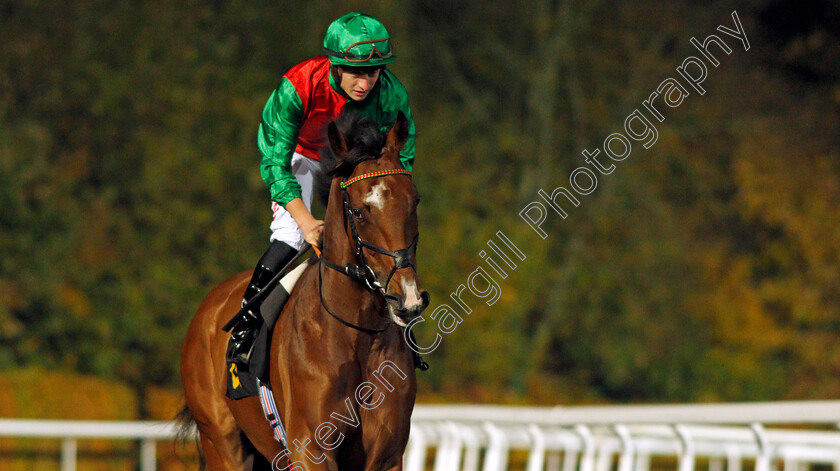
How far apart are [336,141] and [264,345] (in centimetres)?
95

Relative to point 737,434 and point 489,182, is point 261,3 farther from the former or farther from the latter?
point 737,434

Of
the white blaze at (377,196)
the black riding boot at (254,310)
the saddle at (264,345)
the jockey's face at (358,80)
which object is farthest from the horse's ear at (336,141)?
the black riding boot at (254,310)

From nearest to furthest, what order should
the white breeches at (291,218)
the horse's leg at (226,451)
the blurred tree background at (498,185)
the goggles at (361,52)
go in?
the goggles at (361,52)
the white breeches at (291,218)
the horse's leg at (226,451)
the blurred tree background at (498,185)

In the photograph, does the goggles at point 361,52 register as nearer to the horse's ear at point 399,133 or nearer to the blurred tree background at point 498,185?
the horse's ear at point 399,133

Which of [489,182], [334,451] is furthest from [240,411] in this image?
[489,182]

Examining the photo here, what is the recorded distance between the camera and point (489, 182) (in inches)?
822

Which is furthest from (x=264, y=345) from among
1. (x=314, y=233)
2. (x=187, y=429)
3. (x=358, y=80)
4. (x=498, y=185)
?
(x=498, y=185)

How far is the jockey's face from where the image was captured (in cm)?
423

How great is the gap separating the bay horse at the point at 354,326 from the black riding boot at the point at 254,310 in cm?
22

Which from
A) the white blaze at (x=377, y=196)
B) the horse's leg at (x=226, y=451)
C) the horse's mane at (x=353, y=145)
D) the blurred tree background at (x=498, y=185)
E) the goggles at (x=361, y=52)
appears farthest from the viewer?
the blurred tree background at (x=498, y=185)

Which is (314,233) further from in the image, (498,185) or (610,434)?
(498,185)

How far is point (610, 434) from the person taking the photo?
6680 millimetres

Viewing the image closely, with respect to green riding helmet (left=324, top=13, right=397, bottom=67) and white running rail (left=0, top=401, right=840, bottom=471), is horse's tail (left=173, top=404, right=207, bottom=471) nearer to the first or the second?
white running rail (left=0, top=401, right=840, bottom=471)

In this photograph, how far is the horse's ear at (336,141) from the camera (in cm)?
391
